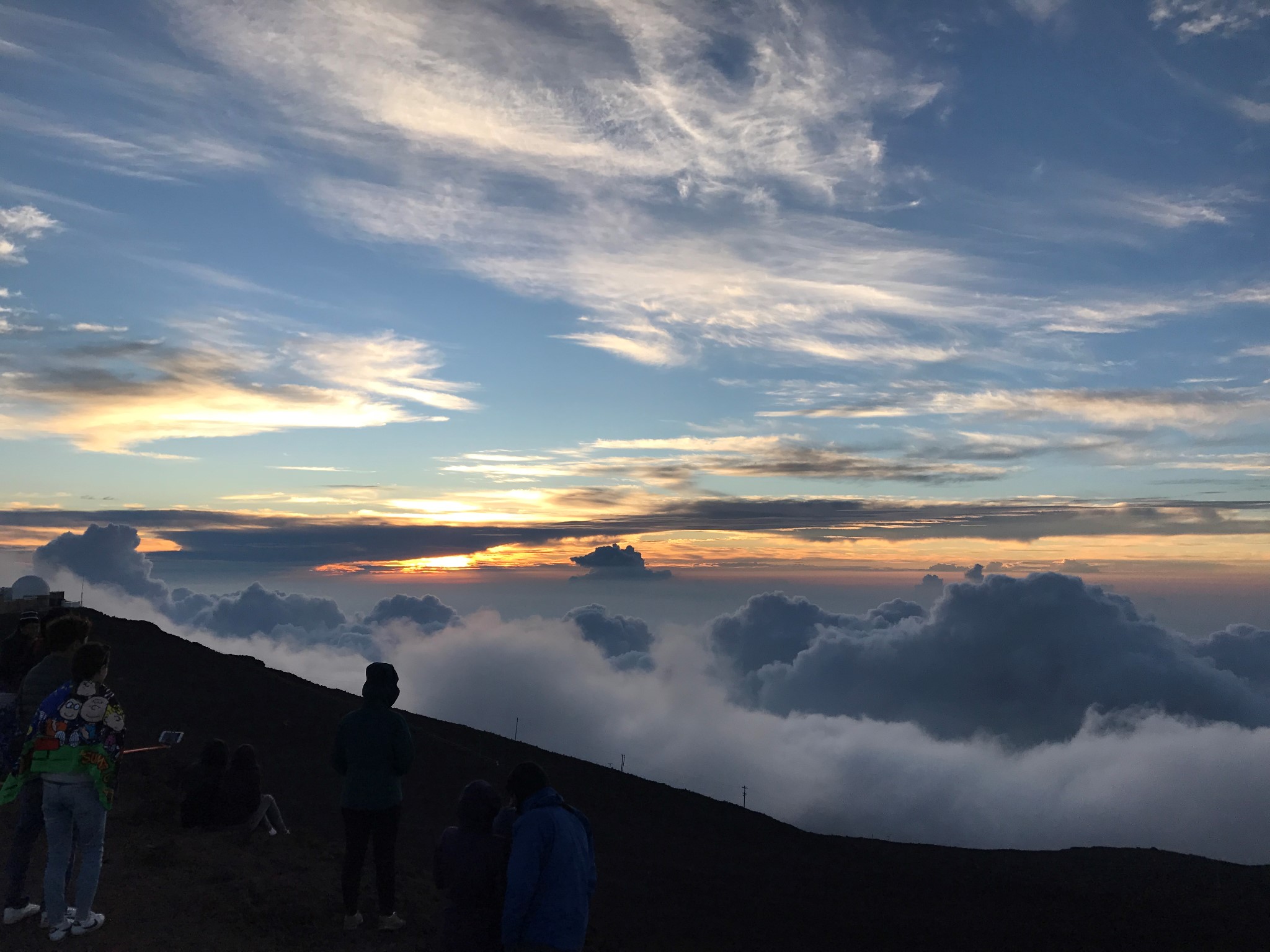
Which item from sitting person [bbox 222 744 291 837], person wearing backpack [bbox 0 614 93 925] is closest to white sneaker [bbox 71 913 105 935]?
person wearing backpack [bbox 0 614 93 925]

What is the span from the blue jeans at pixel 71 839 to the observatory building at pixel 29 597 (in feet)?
77.9

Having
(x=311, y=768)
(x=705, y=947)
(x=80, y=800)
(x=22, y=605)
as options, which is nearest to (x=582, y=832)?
(x=80, y=800)

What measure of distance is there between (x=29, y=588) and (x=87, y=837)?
89.0ft

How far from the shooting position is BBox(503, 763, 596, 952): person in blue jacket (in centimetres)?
446

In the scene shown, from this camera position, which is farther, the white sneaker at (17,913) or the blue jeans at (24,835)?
the white sneaker at (17,913)

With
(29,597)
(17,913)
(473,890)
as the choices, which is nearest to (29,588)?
(29,597)

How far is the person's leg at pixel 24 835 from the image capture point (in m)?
6.43

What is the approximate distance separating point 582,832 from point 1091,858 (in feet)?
63.1

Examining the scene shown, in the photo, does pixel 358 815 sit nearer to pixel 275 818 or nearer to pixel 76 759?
pixel 76 759

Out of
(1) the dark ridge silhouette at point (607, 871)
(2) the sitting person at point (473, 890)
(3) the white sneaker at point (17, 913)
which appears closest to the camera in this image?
(2) the sitting person at point (473, 890)

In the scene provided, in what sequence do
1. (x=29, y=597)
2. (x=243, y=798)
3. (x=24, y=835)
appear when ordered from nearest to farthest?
1. (x=24, y=835)
2. (x=243, y=798)
3. (x=29, y=597)

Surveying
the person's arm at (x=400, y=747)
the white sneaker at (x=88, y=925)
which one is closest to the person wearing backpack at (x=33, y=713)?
the white sneaker at (x=88, y=925)

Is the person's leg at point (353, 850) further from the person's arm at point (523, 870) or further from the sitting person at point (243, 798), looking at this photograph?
the person's arm at point (523, 870)

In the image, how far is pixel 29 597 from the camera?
27188mm
